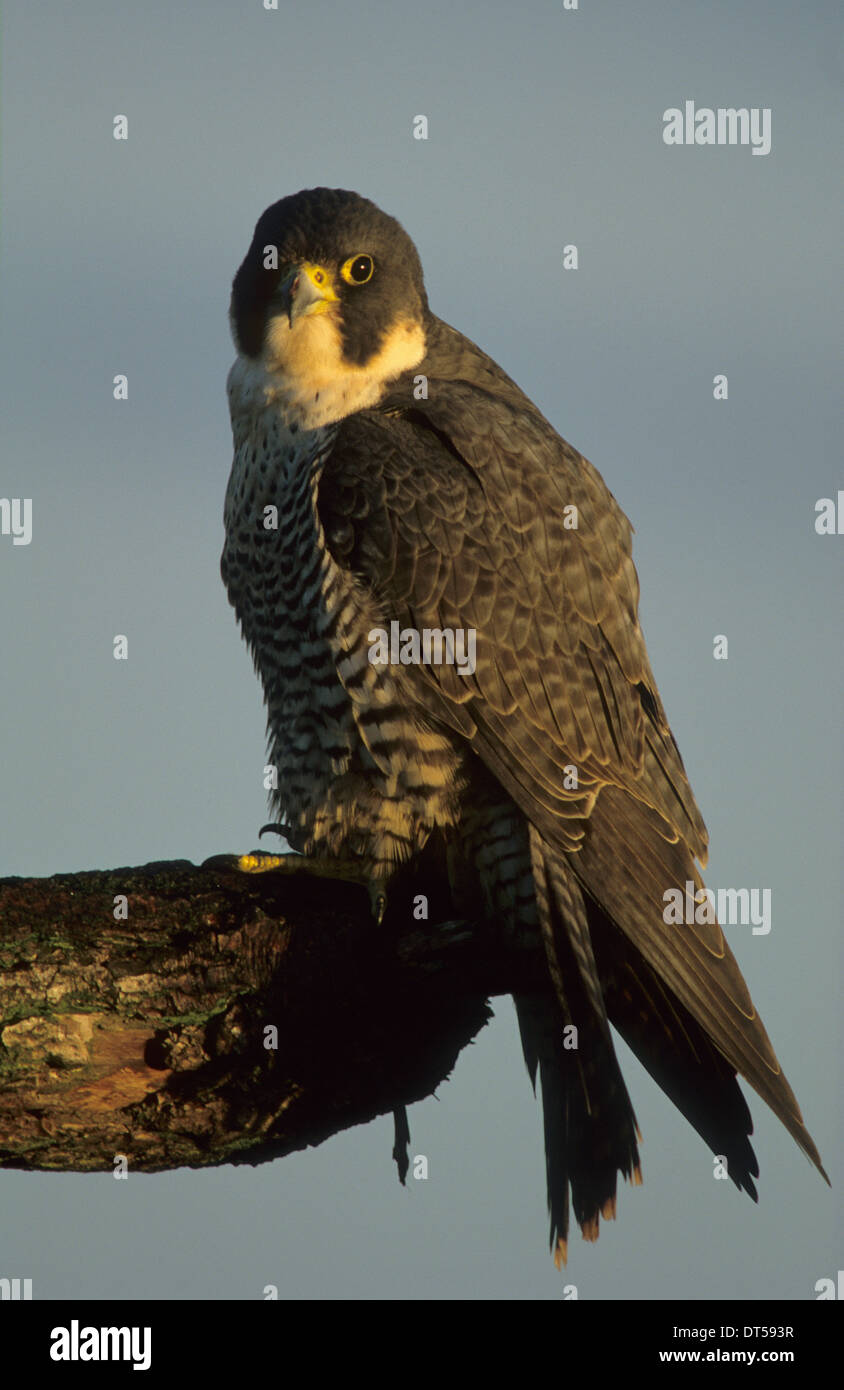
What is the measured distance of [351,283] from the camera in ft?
13.9

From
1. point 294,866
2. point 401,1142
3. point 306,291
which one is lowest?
point 401,1142

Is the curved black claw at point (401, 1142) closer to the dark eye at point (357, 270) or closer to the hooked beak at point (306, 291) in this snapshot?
the hooked beak at point (306, 291)

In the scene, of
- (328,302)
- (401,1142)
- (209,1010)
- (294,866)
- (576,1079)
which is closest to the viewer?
(209,1010)

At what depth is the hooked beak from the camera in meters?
4.15

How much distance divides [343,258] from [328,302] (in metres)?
0.14

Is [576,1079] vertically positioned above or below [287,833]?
below

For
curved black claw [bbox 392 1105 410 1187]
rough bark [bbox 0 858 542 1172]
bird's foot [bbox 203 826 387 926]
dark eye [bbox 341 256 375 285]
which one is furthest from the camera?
dark eye [bbox 341 256 375 285]

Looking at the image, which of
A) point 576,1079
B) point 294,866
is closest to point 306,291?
point 294,866

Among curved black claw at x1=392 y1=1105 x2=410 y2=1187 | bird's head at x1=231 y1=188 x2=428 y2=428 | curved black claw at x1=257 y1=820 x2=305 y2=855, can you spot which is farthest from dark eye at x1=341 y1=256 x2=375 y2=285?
curved black claw at x1=392 y1=1105 x2=410 y2=1187

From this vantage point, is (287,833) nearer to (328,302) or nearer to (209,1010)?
(209,1010)

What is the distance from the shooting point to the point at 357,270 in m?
4.25

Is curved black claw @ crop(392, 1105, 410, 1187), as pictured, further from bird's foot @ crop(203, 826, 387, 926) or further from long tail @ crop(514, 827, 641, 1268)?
bird's foot @ crop(203, 826, 387, 926)

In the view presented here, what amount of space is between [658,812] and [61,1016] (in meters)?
1.81

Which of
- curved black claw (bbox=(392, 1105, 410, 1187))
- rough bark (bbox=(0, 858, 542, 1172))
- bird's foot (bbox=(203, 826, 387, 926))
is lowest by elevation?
curved black claw (bbox=(392, 1105, 410, 1187))
